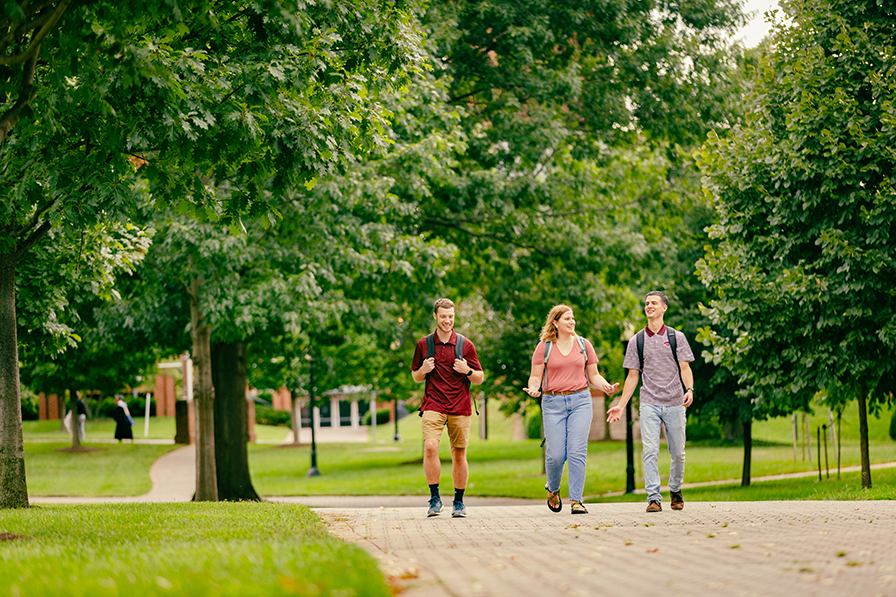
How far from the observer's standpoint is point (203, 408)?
1484 cm

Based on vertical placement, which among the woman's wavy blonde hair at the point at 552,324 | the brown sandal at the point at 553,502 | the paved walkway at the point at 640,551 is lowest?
the brown sandal at the point at 553,502

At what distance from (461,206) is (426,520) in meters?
9.83

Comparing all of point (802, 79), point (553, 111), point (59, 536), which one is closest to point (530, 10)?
point (553, 111)

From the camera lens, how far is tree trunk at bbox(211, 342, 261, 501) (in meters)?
16.7

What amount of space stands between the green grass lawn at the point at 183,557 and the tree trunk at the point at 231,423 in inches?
295

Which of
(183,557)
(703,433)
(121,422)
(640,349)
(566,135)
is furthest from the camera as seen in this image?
(121,422)

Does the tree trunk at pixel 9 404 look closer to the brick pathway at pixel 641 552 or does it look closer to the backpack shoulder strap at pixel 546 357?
the brick pathway at pixel 641 552

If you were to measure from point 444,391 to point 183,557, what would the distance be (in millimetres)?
3585

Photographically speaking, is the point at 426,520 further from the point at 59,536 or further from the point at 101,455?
the point at 101,455

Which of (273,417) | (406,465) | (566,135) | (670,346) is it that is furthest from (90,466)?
(273,417)

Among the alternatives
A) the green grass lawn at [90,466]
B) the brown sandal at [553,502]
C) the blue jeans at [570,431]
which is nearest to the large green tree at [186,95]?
the blue jeans at [570,431]

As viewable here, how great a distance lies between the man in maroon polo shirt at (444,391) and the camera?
27.9 ft

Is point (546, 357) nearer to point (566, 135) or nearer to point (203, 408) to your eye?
point (203, 408)

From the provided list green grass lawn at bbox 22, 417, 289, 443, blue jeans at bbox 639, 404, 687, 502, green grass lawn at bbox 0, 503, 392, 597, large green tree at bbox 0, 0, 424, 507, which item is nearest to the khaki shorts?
green grass lawn at bbox 0, 503, 392, 597
